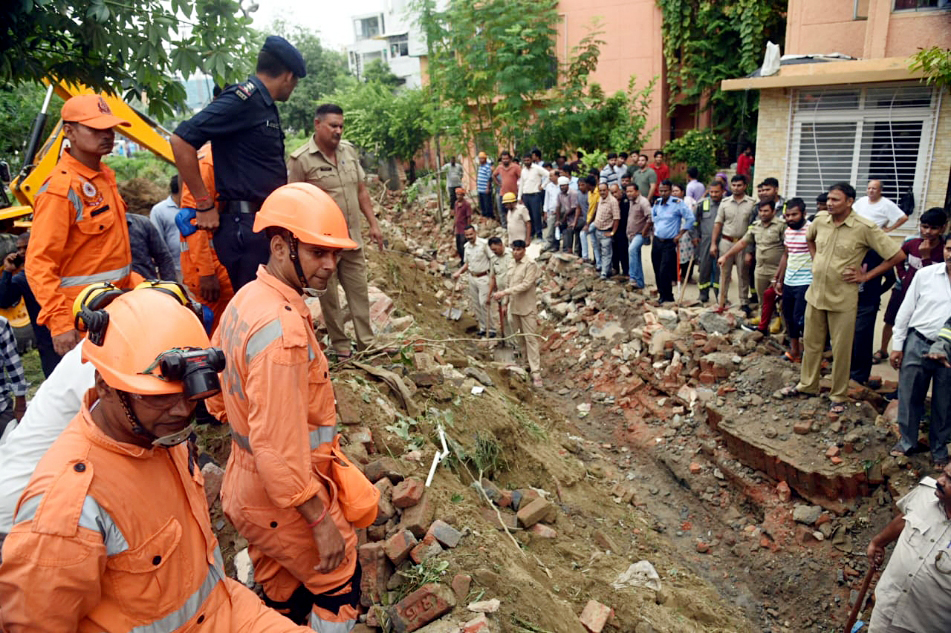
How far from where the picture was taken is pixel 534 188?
43.3 feet

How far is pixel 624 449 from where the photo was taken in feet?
24.3

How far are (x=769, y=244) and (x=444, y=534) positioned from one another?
5614mm

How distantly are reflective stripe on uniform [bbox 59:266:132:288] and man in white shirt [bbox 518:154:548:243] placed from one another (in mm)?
10168

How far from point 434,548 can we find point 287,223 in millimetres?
1902

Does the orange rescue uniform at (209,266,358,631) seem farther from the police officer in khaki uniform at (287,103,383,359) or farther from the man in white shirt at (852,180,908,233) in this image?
the man in white shirt at (852,180,908,233)

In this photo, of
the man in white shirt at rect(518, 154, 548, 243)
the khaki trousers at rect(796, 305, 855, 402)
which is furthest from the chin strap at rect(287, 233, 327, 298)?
the man in white shirt at rect(518, 154, 548, 243)

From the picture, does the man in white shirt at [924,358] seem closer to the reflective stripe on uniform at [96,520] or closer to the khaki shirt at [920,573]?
the khaki shirt at [920,573]

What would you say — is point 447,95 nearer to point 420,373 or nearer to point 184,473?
point 420,373

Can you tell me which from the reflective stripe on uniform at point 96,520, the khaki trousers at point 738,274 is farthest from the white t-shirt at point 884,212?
the reflective stripe on uniform at point 96,520

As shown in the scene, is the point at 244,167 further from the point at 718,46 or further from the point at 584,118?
the point at 718,46

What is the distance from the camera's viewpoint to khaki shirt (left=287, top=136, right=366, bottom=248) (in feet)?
14.9

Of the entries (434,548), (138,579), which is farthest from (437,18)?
(138,579)

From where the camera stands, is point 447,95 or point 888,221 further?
point 447,95

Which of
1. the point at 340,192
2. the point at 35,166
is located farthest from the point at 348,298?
the point at 35,166
